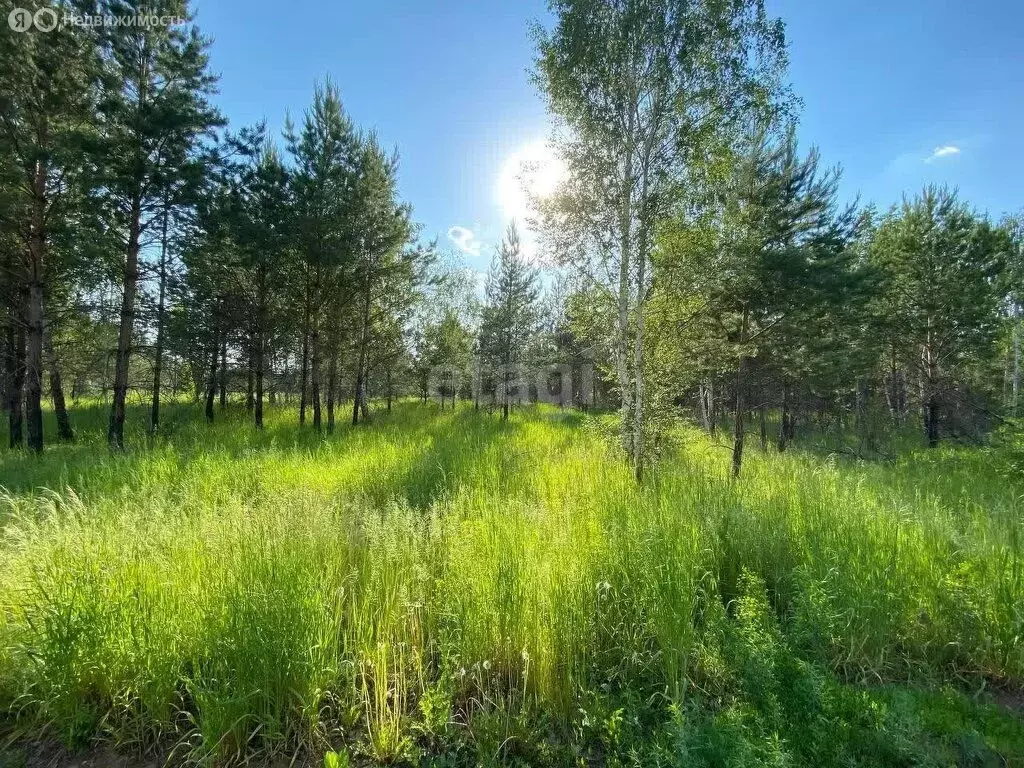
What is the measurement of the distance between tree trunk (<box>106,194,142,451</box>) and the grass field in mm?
7212

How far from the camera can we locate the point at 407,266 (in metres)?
14.9

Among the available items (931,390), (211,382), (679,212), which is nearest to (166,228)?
(211,382)

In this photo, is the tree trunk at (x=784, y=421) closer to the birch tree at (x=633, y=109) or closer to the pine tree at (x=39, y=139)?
the birch tree at (x=633, y=109)

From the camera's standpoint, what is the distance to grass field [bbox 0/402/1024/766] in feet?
6.50

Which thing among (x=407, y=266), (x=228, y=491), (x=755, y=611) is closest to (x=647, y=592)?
(x=755, y=611)

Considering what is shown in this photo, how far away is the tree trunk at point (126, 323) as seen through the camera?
31.4 feet

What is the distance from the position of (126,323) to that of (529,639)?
12503 mm

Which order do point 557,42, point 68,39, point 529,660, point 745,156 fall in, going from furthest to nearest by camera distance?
1. point 745,156
2. point 68,39
3. point 557,42
4. point 529,660

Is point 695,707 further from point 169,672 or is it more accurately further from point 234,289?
point 234,289

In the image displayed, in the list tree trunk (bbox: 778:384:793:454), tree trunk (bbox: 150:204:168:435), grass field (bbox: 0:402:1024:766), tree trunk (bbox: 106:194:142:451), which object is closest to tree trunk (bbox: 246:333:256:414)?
tree trunk (bbox: 150:204:168:435)

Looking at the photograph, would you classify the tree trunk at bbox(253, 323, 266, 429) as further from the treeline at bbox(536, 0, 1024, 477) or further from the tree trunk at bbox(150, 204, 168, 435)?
the treeline at bbox(536, 0, 1024, 477)

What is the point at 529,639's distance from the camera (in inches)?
97.8

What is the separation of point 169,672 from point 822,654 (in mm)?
3889

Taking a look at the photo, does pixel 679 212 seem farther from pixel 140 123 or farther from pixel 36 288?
pixel 36 288
